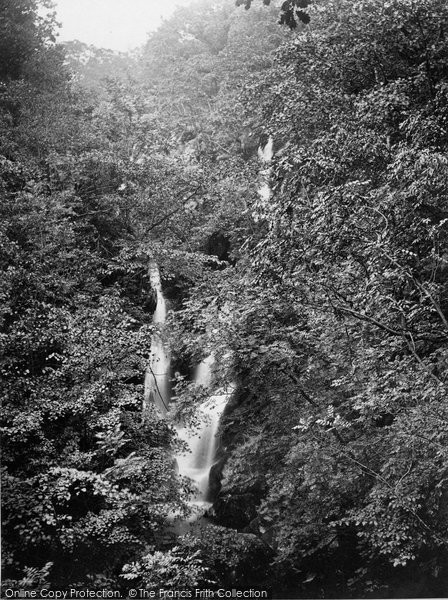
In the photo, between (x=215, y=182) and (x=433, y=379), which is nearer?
(x=433, y=379)

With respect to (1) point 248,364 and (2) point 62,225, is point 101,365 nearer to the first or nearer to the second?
(1) point 248,364

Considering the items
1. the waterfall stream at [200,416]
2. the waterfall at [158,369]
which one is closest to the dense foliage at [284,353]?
the waterfall stream at [200,416]

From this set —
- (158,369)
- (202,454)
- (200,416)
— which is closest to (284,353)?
(200,416)

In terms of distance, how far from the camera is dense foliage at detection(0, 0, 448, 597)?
4.01 meters

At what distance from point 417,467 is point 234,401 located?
127 inches

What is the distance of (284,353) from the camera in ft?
15.4

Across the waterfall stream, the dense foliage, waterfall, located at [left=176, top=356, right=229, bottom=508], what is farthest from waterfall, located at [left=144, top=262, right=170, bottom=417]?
waterfall, located at [left=176, top=356, right=229, bottom=508]

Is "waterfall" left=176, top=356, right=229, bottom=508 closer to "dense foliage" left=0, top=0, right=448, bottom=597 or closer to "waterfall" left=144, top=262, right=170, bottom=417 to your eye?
"dense foliage" left=0, top=0, right=448, bottom=597

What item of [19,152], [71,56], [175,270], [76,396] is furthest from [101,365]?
[71,56]

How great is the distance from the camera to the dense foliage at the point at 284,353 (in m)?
4.01

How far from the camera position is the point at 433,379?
3.86 meters

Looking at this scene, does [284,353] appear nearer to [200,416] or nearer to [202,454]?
[200,416]

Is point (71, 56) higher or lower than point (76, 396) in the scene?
higher

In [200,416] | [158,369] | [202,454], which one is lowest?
[202,454]
